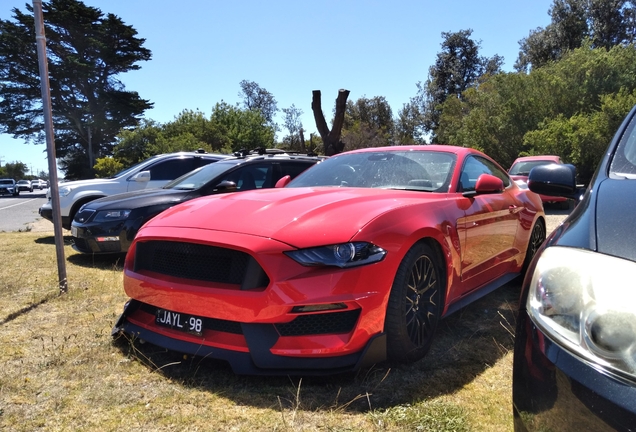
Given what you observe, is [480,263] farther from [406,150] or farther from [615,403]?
[615,403]

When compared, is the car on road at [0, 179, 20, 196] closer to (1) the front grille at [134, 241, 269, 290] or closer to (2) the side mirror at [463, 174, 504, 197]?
(1) the front grille at [134, 241, 269, 290]

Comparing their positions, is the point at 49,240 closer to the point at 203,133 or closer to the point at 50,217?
the point at 50,217

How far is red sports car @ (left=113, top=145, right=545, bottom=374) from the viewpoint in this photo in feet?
8.03

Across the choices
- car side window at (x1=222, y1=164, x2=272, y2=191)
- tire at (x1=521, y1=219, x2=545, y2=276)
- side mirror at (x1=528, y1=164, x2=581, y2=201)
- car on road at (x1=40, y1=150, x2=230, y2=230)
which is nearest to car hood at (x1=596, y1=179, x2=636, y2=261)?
side mirror at (x1=528, y1=164, x2=581, y2=201)

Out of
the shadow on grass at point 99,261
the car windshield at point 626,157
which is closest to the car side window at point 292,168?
the shadow on grass at point 99,261

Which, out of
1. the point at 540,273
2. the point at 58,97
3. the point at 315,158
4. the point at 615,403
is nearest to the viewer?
the point at 615,403

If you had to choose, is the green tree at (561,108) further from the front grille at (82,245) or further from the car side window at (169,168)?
the front grille at (82,245)

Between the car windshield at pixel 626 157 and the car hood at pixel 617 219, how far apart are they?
0.25 meters

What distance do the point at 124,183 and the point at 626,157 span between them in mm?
7958

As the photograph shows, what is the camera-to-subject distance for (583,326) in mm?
1268

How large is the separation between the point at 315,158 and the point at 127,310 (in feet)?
16.0

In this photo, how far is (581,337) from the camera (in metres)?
1.27

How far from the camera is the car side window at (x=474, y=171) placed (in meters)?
3.82

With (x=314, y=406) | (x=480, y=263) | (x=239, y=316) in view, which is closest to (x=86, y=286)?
(x=239, y=316)
